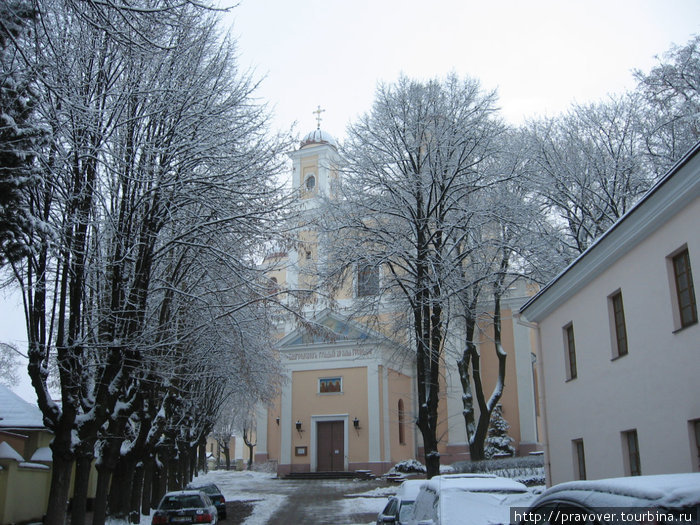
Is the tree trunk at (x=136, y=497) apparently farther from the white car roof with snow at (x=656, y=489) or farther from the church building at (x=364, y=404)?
the white car roof with snow at (x=656, y=489)

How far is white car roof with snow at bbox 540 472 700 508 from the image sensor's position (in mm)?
3697

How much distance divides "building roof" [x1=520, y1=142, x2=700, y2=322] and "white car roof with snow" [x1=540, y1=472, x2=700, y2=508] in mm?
6555

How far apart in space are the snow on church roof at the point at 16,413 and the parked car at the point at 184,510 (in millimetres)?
8103

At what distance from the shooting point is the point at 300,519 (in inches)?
821

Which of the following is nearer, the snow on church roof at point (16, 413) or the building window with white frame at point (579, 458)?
the building window with white frame at point (579, 458)

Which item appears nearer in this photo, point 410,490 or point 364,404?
point 410,490

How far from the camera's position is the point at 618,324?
13.7 m

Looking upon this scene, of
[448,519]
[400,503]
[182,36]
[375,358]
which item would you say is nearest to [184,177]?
[182,36]

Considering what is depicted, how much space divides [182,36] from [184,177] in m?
2.92

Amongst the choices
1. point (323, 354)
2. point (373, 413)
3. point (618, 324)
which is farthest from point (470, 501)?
point (323, 354)

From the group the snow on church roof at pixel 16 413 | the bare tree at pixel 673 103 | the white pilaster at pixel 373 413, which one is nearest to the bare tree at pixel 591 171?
the bare tree at pixel 673 103

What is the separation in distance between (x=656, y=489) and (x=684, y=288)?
8.29m

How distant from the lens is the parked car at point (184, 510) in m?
17.0

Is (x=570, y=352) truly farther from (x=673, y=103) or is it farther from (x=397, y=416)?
(x=397, y=416)
